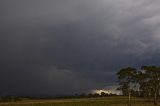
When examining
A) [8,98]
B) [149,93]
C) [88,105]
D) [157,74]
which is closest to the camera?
[88,105]

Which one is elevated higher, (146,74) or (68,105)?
(146,74)

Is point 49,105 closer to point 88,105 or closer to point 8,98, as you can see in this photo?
point 88,105

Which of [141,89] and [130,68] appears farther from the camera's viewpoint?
[141,89]

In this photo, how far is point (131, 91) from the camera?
130 metres

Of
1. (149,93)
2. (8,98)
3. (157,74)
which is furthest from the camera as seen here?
(8,98)

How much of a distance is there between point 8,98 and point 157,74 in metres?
86.0

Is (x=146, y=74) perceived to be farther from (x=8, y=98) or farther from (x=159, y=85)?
(x=8, y=98)

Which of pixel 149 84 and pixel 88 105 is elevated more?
pixel 149 84

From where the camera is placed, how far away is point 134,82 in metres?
130

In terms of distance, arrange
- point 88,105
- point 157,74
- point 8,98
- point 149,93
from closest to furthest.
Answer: point 88,105, point 157,74, point 149,93, point 8,98

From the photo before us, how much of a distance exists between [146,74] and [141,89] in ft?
27.5

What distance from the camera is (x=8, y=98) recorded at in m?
183

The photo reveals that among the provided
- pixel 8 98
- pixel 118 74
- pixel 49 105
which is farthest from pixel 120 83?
pixel 8 98

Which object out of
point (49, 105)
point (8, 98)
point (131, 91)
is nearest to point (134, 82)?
point (131, 91)
